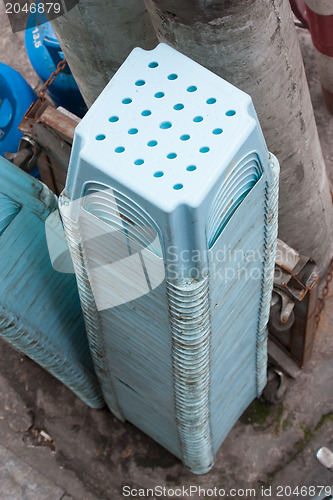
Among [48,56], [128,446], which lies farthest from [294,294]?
[48,56]

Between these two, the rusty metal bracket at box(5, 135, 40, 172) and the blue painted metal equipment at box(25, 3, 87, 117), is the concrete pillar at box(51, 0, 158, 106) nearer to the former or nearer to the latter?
the rusty metal bracket at box(5, 135, 40, 172)

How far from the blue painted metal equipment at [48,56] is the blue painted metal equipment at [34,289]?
269 centimetres

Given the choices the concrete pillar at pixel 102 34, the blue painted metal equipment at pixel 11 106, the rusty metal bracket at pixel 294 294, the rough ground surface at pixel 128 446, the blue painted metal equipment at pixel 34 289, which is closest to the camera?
the blue painted metal equipment at pixel 34 289

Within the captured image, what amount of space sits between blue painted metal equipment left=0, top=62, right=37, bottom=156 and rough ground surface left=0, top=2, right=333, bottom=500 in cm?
233

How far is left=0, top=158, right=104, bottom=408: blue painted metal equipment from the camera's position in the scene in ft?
12.9

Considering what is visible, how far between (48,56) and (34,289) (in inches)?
128

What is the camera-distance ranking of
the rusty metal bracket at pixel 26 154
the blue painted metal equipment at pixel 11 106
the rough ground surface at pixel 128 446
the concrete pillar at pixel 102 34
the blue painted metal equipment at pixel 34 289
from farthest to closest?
the blue painted metal equipment at pixel 11 106
the rusty metal bracket at pixel 26 154
the rough ground surface at pixel 128 446
the concrete pillar at pixel 102 34
the blue painted metal equipment at pixel 34 289

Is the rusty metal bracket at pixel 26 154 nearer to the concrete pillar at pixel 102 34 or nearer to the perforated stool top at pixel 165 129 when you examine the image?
the concrete pillar at pixel 102 34

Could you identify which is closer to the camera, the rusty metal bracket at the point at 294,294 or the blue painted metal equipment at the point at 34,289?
the blue painted metal equipment at the point at 34,289

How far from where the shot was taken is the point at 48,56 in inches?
268

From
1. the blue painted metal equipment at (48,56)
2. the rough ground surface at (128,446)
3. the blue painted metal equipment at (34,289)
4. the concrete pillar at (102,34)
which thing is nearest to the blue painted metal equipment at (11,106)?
the blue painted metal equipment at (48,56)

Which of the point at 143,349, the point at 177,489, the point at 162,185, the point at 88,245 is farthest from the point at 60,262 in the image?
the point at 177,489

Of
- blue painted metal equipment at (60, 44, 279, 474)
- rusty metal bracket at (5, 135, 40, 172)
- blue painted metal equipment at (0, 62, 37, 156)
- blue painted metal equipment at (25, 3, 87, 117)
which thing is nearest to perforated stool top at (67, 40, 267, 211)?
blue painted metal equipment at (60, 44, 279, 474)

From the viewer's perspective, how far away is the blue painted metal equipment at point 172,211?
273 centimetres
